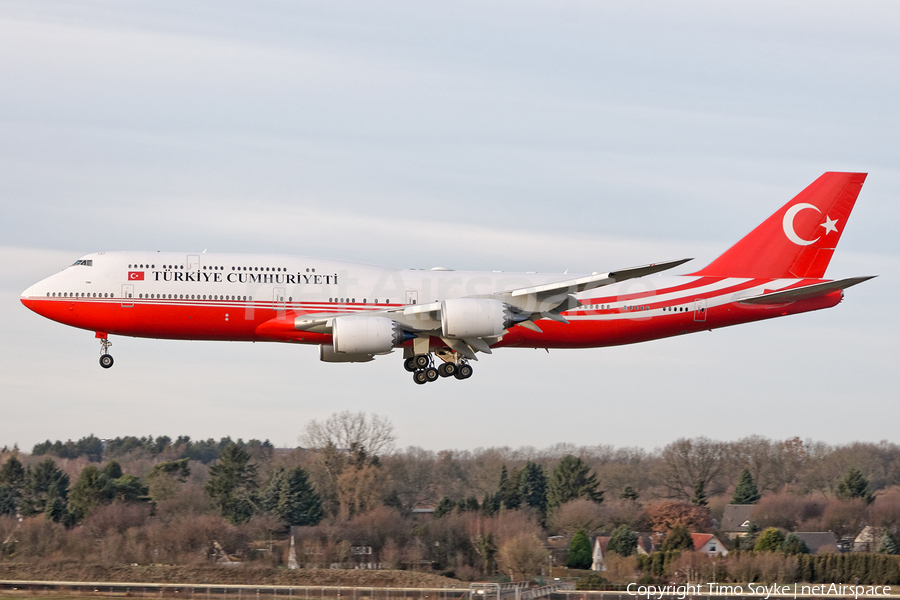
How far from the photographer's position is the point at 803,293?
4866cm

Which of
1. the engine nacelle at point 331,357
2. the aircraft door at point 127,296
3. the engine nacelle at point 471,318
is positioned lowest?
the engine nacelle at point 331,357

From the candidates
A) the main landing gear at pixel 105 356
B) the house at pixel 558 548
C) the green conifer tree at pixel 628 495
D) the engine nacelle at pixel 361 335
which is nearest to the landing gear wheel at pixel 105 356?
the main landing gear at pixel 105 356

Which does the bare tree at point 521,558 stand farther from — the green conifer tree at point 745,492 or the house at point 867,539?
the green conifer tree at point 745,492

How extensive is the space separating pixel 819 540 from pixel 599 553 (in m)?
18.0

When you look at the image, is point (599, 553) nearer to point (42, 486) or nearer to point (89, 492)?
point (89, 492)

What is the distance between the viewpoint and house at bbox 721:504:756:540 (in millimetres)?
91338

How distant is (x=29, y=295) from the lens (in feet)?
149

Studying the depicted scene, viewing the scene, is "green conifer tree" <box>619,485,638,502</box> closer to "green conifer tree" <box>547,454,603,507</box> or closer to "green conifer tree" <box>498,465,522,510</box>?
"green conifer tree" <box>547,454,603,507</box>

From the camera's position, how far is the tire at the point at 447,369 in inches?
1870

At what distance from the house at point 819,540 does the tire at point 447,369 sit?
46774mm

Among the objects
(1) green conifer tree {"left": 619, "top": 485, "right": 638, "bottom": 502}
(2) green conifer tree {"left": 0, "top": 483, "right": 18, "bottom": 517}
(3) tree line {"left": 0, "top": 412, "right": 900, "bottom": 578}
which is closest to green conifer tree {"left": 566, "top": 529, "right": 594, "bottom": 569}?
(3) tree line {"left": 0, "top": 412, "right": 900, "bottom": 578}

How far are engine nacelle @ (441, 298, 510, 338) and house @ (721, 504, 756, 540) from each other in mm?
53026

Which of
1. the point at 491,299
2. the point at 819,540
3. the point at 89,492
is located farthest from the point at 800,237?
the point at 89,492

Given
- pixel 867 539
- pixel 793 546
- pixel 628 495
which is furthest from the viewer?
pixel 628 495
